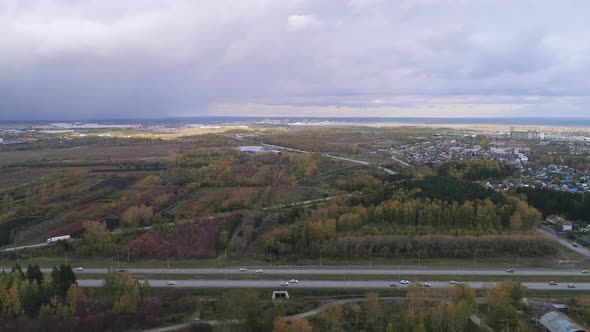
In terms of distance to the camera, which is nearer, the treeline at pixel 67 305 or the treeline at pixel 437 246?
the treeline at pixel 67 305

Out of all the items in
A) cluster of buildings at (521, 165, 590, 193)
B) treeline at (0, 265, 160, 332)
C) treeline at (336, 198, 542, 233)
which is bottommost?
treeline at (0, 265, 160, 332)

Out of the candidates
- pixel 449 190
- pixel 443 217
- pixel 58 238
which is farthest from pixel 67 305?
pixel 449 190

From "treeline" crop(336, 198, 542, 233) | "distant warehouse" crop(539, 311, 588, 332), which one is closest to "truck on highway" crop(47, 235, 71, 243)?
"treeline" crop(336, 198, 542, 233)

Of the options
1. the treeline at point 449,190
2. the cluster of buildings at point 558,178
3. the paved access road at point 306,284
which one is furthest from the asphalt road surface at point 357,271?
the cluster of buildings at point 558,178

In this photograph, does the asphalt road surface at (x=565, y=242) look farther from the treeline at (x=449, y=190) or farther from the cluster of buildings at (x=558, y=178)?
the cluster of buildings at (x=558, y=178)

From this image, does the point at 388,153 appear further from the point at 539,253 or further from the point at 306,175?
the point at 539,253

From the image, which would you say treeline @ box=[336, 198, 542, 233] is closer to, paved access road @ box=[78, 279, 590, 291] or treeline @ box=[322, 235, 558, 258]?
treeline @ box=[322, 235, 558, 258]

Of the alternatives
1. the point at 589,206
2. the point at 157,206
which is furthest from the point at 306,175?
the point at 589,206
